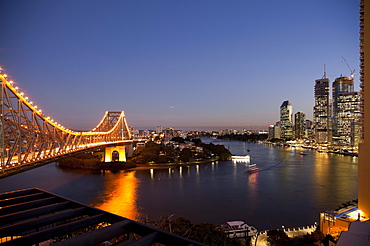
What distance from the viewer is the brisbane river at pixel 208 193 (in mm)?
8383

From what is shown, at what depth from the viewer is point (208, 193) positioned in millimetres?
11227

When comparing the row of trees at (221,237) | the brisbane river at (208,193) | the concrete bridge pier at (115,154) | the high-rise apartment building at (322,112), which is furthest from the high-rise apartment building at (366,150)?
the high-rise apartment building at (322,112)

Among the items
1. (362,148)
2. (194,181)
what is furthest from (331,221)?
(194,181)

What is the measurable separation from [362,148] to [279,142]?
171 ft

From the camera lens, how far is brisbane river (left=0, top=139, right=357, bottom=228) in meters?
8.38

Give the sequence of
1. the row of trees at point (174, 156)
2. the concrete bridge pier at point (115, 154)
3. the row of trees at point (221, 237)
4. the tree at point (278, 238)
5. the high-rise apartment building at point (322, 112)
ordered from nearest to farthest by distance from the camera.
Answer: the row of trees at point (221, 237), the tree at point (278, 238), the concrete bridge pier at point (115, 154), the row of trees at point (174, 156), the high-rise apartment building at point (322, 112)

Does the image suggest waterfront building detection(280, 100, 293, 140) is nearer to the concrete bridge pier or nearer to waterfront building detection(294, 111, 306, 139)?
waterfront building detection(294, 111, 306, 139)

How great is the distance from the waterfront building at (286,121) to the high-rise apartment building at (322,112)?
9210 millimetres

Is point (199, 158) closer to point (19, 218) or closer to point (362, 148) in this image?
point (362, 148)

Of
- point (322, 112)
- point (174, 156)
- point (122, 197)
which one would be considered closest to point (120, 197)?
point (122, 197)

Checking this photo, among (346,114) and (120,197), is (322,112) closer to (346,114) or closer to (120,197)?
(346,114)

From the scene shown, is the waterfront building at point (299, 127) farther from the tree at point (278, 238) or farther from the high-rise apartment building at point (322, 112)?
the tree at point (278, 238)

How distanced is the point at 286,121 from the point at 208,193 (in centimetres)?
6792

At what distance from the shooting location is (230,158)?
24.3 metres
